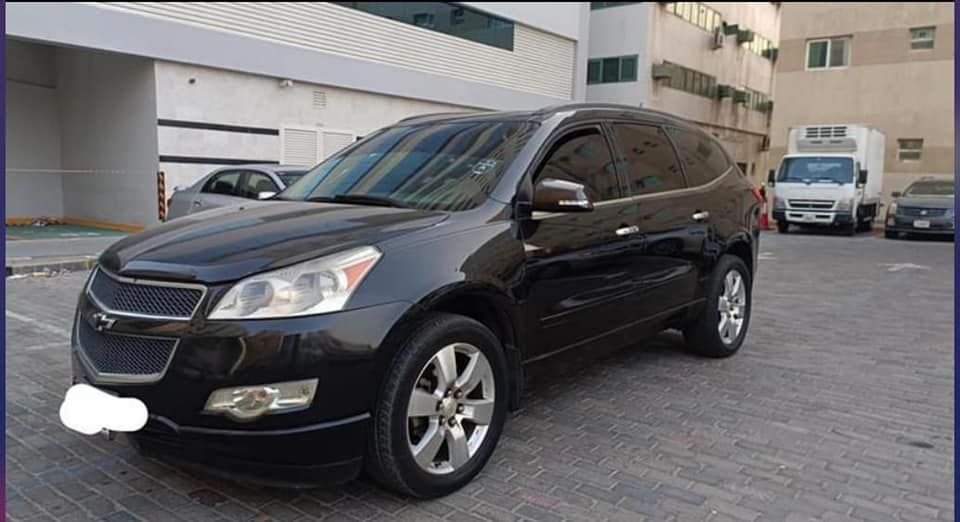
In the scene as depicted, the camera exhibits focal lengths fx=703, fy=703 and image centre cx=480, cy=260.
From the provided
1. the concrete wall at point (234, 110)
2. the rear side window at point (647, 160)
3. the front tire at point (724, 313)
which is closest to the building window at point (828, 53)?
the concrete wall at point (234, 110)

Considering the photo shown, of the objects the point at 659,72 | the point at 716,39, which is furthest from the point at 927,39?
the point at 716,39

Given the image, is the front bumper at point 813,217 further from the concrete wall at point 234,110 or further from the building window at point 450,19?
the concrete wall at point 234,110

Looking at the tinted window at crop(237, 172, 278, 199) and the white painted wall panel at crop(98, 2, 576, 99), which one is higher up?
the white painted wall panel at crop(98, 2, 576, 99)

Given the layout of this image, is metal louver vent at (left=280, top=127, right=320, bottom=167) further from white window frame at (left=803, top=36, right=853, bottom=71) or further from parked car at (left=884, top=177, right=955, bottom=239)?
white window frame at (left=803, top=36, right=853, bottom=71)

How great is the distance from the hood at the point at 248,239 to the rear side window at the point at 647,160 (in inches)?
61.3

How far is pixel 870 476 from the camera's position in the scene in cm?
329

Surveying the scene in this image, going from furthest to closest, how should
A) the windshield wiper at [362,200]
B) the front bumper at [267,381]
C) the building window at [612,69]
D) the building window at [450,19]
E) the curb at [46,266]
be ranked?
the building window at [612,69] < the building window at [450,19] < the curb at [46,266] < the windshield wiper at [362,200] < the front bumper at [267,381]

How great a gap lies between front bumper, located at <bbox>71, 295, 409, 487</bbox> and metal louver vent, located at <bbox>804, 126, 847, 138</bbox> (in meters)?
19.6

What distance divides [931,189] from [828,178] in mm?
2623

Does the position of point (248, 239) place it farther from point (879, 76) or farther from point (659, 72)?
point (659, 72)

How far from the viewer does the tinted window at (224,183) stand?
9.43 metres

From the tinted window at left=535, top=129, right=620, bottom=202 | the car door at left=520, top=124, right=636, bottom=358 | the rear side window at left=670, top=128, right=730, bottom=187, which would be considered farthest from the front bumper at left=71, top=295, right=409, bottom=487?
the rear side window at left=670, top=128, right=730, bottom=187

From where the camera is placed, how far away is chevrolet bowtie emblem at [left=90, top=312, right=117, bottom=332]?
8.71ft

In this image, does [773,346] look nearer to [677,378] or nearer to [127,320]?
[677,378]
